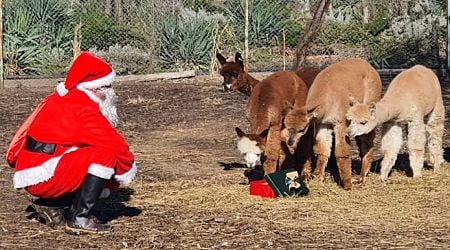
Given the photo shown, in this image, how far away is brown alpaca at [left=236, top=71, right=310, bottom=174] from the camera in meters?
8.92

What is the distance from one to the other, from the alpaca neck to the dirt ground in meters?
0.65

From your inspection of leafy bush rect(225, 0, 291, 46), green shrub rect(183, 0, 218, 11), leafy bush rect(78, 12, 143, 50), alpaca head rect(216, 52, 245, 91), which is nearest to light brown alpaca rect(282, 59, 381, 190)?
alpaca head rect(216, 52, 245, 91)

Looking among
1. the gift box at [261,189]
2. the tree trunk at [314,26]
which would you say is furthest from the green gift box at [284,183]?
the tree trunk at [314,26]

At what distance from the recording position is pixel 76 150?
25.1ft

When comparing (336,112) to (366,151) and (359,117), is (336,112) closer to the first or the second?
(359,117)

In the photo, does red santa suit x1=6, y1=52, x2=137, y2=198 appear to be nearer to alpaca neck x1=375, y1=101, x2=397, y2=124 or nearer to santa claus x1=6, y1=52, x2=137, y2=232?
santa claus x1=6, y1=52, x2=137, y2=232

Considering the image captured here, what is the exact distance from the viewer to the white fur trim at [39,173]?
300 inches

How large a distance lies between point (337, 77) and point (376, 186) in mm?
1119

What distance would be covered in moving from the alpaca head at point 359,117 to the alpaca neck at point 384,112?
0.52 feet

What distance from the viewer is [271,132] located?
362 inches

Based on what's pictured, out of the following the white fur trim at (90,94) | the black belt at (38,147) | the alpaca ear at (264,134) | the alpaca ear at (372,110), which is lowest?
the alpaca ear at (264,134)

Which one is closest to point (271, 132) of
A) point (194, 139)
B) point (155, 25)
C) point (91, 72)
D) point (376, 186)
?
point (376, 186)

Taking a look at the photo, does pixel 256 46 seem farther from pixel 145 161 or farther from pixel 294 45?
pixel 145 161

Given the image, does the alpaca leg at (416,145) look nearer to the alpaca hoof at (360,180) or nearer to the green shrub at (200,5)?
the alpaca hoof at (360,180)
